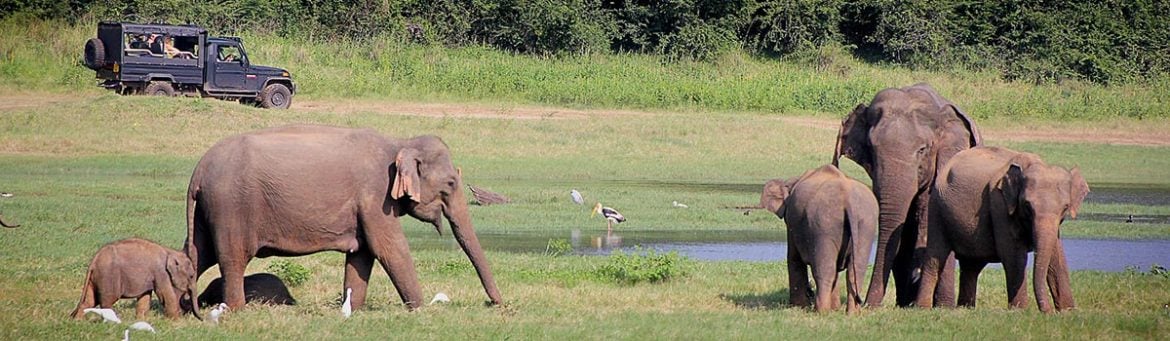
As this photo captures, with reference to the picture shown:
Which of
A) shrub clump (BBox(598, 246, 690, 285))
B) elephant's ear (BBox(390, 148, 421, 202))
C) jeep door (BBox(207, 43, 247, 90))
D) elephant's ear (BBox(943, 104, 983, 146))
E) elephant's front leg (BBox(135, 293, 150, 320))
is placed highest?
elephant's ear (BBox(943, 104, 983, 146))

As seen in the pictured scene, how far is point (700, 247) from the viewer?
2062 centimetres

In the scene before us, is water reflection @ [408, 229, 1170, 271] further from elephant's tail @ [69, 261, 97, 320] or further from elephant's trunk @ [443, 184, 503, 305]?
elephant's tail @ [69, 261, 97, 320]

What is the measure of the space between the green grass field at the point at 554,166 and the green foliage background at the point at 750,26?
1.31m

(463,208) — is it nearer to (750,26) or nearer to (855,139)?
(855,139)

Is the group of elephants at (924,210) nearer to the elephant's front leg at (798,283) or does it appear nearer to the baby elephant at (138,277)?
the elephant's front leg at (798,283)

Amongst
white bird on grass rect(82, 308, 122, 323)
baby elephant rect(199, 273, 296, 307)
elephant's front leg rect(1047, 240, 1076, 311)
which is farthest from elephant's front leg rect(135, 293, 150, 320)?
elephant's front leg rect(1047, 240, 1076, 311)

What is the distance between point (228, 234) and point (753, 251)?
938cm

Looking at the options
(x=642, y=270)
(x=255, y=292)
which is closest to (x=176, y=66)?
(x=642, y=270)

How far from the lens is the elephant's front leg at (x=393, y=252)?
1309cm

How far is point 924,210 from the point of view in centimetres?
1448

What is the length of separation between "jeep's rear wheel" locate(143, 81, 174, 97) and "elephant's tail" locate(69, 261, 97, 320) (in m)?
23.1

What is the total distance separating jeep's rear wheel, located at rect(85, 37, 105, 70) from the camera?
3453 centimetres

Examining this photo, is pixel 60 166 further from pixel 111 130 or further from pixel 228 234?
pixel 228 234

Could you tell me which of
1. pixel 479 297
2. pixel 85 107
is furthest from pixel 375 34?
pixel 479 297
